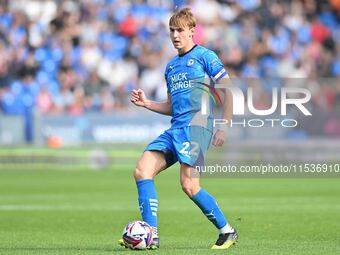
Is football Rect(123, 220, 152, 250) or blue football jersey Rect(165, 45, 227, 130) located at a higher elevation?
blue football jersey Rect(165, 45, 227, 130)

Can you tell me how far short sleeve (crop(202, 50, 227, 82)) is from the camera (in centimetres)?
1030

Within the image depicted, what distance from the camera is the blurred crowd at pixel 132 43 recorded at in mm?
28469

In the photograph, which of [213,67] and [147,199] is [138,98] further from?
[147,199]

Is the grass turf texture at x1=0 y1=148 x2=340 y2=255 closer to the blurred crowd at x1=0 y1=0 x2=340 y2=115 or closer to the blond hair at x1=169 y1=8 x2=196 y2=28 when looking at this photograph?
the blond hair at x1=169 y1=8 x2=196 y2=28

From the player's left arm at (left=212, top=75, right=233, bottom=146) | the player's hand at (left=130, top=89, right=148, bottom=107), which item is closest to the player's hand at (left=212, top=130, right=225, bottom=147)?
the player's left arm at (left=212, top=75, right=233, bottom=146)

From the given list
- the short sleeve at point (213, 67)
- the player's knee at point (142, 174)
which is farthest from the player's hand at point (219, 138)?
the player's knee at point (142, 174)

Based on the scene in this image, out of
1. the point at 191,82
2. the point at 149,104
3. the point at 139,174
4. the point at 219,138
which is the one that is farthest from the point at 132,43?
the point at 219,138

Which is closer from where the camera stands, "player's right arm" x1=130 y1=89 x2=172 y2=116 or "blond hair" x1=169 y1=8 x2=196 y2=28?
"blond hair" x1=169 y1=8 x2=196 y2=28

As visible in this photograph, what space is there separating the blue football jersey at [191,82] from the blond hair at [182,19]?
0.29 m

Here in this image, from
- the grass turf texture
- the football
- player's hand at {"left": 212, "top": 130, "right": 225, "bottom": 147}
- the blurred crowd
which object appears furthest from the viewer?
the blurred crowd

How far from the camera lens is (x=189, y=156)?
1032 centimetres

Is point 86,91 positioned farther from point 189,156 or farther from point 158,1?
point 189,156

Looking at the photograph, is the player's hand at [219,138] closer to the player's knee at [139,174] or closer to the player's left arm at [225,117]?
the player's left arm at [225,117]

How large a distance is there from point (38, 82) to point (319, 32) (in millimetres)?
8852
